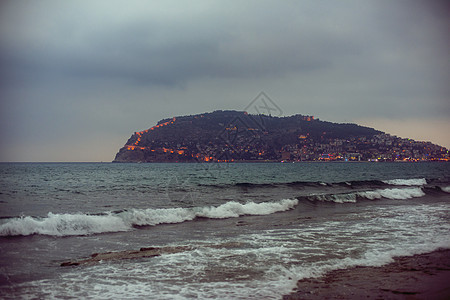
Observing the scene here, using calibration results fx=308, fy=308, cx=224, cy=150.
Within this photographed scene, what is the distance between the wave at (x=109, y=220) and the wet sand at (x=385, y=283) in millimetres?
9988

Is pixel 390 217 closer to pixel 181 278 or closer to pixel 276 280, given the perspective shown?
pixel 276 280

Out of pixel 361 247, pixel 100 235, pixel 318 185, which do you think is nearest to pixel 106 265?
pixel 100 235

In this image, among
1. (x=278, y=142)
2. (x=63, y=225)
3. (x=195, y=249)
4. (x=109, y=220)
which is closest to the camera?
(x=195, y=249)

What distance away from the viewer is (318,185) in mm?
39500

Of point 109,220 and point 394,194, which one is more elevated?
point 109,220

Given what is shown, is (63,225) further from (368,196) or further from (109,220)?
(368,196)

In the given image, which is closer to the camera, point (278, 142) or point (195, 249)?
point (195, 249)

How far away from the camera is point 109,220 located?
47.7 feet

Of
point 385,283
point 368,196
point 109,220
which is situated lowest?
point 368,196

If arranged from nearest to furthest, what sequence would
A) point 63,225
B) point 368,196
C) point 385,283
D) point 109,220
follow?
point 385,283 → point 63,225 → point 109,220 → point 368,196

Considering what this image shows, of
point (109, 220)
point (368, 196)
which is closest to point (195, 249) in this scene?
point (109, 220)

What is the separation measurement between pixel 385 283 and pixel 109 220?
12005 millimetres

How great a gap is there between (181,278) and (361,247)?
5935 mm

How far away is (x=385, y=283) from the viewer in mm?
6391
